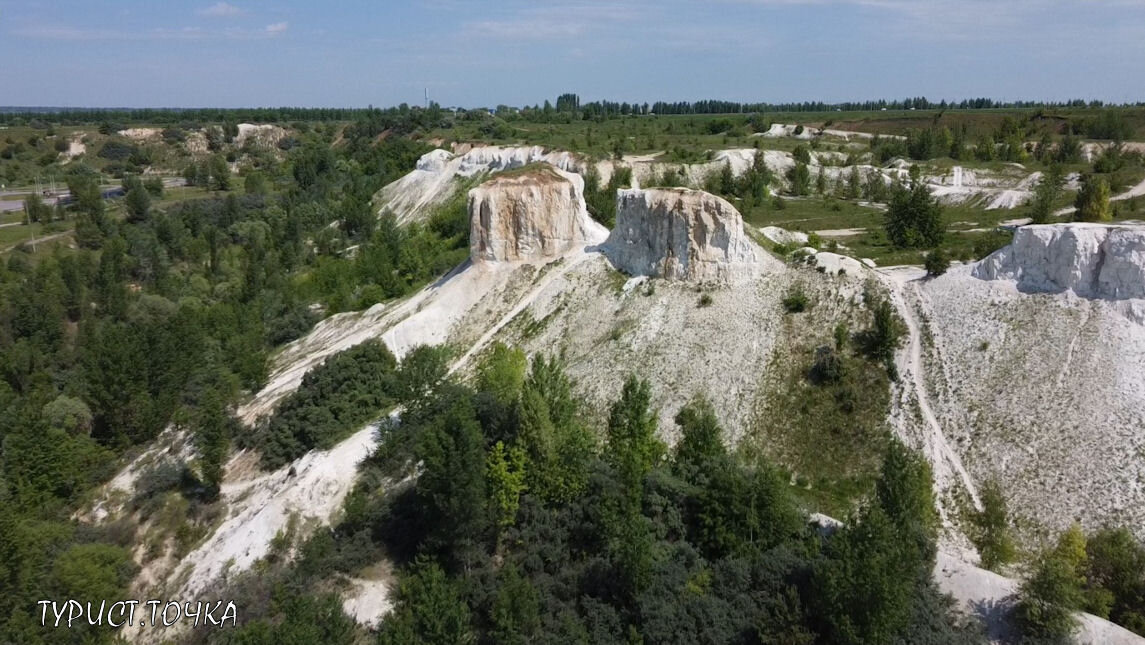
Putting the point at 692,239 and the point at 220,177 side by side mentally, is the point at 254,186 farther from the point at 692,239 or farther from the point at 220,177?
the point at 692,239

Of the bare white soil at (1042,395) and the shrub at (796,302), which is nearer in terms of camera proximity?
the bare white soil at (1042,395)

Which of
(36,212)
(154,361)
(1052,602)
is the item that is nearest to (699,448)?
(1052,602)

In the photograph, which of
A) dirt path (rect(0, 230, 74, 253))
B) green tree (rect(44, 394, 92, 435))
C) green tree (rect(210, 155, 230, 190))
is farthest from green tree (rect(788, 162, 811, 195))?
green tree (rect(210, 155, 230, 190))

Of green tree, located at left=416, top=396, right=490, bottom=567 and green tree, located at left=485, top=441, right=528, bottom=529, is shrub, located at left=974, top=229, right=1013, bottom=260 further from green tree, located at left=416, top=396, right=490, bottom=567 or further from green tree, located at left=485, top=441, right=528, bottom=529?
green tree, located at left=416, top=396, right=490, bottom=567

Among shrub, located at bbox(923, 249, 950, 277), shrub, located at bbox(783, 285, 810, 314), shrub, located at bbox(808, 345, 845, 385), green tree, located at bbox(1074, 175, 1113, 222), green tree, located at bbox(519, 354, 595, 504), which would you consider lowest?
green tree, located at bbox(519, 354, 595, 504)

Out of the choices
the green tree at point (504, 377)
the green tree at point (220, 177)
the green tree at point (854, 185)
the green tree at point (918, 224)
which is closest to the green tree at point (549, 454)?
the green tree at point (504, 377)

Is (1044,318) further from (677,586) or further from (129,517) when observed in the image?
(129,517)

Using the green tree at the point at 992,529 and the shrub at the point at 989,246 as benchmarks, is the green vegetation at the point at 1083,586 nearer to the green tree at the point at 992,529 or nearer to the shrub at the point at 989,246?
the green tree at the point at 992,529
